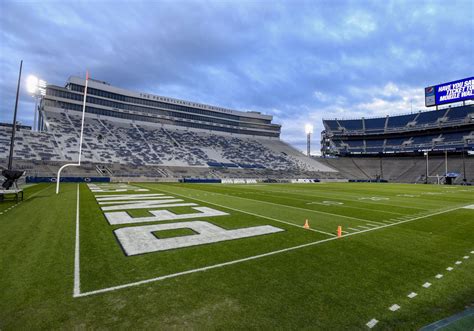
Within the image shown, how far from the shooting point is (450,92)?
58.1 metres

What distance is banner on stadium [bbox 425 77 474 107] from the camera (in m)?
54.1

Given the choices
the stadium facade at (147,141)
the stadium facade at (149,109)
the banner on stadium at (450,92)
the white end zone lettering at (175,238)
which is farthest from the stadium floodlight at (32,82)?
the banner on stadium at (450,92)

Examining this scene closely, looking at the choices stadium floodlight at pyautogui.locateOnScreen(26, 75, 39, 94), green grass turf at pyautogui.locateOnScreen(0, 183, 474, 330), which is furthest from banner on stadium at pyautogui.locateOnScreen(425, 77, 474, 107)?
stadium floodlight at pyautogui.locateOnScreen(26, 75, 39, 94)

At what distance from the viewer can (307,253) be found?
6.57m

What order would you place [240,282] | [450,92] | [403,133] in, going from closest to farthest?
1. [240,282]
2. [450,92]
3. [403,133]

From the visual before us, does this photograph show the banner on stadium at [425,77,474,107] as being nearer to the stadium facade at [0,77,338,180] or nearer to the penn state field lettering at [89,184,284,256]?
the stadium facade at [0,77,338,180]

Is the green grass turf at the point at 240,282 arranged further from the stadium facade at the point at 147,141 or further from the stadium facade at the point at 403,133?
the stadium facade at the point at 403,133

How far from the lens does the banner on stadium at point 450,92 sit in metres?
54.1

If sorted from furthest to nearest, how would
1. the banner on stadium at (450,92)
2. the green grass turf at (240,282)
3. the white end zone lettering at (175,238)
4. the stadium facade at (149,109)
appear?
the stadium facade at (149,109) < the banner on stadium at (450,92) < the white end zone lettering at (175,238) < the green grass turf at (240,282)

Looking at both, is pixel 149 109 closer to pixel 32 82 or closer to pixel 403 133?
pixel 32 82

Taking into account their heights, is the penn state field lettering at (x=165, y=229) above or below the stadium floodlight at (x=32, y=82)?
below

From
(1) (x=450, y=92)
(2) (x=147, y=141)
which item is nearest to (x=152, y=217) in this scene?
(2) (x=147, y=141)

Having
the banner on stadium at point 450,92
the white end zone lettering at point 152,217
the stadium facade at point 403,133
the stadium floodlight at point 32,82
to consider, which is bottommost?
the white end zone lettering at point 152,217

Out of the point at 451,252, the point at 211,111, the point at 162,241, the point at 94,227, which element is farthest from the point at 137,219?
the point at 211,111
